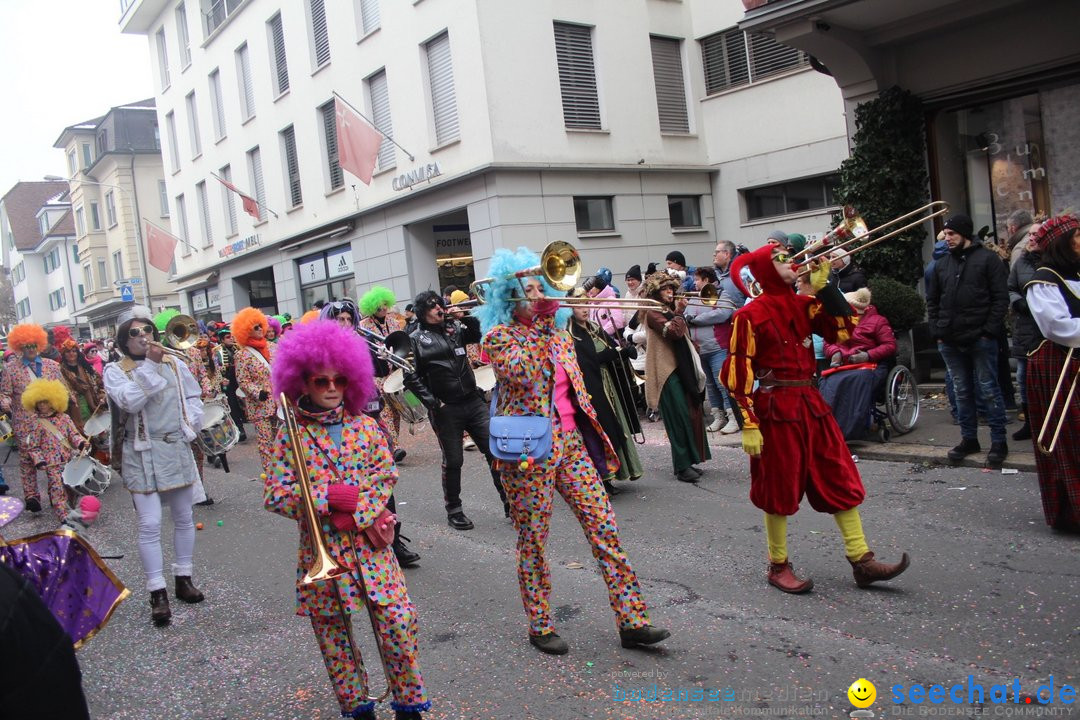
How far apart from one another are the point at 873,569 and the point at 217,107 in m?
28.1

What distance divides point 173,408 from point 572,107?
13.5m

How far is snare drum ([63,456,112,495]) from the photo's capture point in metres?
8.13

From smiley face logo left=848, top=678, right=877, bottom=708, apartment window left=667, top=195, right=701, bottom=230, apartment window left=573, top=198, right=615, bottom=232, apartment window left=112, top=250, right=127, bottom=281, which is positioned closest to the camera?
smiley face logo left=848, top=678, right=877, bottom=708

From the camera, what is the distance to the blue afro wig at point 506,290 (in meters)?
4.63

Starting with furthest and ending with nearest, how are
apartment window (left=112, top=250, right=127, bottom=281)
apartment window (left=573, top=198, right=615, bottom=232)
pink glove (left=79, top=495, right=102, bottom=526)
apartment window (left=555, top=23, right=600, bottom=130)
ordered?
1. apartment window (left=112, top=250, right=127, bottom=281)
2. apartment window (left=573, top=198, right=615, bottom=232)
3. apartment window (left=555, top=23, right=600, bottom=130)
4. pink glove (left=79, top=495, right=102, bottom=526)

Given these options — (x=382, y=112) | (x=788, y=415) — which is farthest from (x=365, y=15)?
(x=788, y=415)

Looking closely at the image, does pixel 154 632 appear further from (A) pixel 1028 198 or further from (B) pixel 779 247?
(A) pixel 1028 198

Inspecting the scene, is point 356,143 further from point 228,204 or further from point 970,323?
point 970,323

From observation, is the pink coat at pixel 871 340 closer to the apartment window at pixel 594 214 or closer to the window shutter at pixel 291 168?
the apartment window at pixel 594 214

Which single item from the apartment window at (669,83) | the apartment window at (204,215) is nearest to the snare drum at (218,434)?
the apartment window at (669,83)

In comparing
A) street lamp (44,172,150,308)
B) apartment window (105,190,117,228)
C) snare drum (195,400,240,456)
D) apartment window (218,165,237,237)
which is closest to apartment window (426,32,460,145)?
snare drum (195,400,240,456)

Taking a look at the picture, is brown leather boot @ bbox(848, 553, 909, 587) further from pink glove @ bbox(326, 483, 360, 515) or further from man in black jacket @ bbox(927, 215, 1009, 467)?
man in black jacket @ bbox(927, 215, 1009, 467)

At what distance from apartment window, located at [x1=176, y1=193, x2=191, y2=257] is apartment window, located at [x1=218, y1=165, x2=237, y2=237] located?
13.2ft

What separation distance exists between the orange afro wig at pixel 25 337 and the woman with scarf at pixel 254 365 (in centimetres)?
354
